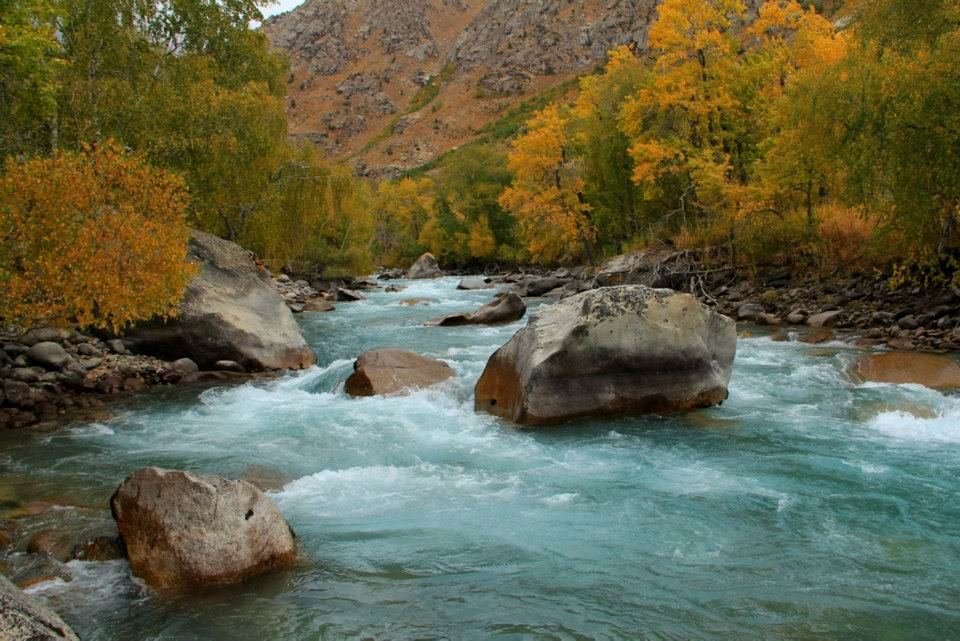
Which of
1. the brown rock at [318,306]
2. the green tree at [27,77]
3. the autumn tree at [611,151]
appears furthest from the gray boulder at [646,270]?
the green tree at [27,77]

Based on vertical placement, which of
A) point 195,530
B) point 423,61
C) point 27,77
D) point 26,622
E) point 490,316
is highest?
point 423,61

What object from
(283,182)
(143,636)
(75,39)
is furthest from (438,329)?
(143,636)

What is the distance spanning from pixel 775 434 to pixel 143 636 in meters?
8.50

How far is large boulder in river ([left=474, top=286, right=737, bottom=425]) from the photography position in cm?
1109

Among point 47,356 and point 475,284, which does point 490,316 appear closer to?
point 47,356

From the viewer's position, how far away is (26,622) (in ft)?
13.5

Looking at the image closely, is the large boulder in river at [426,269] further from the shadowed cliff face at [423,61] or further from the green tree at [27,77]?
the shadowed cliff face at [423,61]

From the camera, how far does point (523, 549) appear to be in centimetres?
679

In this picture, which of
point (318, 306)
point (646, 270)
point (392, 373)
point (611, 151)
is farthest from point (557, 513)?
point (611, 151)

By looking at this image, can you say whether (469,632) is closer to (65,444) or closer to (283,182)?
(65,444)

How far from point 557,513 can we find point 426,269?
1982 inches

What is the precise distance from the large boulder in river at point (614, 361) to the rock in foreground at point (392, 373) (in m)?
2.10

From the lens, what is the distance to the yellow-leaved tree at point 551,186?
1494 inches

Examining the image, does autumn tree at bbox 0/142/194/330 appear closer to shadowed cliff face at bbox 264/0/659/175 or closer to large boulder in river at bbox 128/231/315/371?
large boulder in river at bbox 128/231/315/371
